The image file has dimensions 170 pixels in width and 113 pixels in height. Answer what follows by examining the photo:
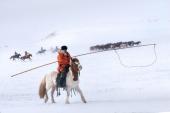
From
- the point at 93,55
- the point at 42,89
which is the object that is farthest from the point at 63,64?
the point at 93,55

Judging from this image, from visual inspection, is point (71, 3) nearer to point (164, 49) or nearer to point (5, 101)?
point (164, 49)

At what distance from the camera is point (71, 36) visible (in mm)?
40219

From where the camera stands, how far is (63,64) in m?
15.1

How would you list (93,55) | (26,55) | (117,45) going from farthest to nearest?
(117,45) < (26,55) < (93,55)

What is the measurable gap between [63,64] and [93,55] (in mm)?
14787

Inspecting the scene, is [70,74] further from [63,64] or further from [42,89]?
[42,89]

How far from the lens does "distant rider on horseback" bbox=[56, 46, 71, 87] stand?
15.1m

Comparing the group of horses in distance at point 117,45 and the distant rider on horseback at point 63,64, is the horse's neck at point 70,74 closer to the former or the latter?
the distant rider on horseback at point 63,64

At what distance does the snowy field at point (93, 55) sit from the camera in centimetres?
1570

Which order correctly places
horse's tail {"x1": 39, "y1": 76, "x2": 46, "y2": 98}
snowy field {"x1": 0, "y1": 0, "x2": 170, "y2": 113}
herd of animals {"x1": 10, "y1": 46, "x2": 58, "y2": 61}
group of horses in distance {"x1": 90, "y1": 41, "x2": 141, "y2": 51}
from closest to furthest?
snowy field {"x1": 0, "y1": 0, "x2": 170, "y2": 113} < horse's tail {"x1": 39, "y1": 76, "x2": 46, "y2": 98} < herd of animals {"x1": 10, "y1": 46, "x2": 58, "y2": 61} < group of horses in distance {"x1": 90, "y1": 41, "x2": 141, "y2": 51}

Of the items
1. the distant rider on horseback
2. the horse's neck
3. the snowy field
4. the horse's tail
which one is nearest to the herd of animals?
the snowy field

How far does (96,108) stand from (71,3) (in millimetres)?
42522

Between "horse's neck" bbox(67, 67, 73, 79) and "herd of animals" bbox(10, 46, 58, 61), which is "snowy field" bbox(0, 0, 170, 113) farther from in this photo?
"horse's neck" bbox(67, 67, 73, 79)

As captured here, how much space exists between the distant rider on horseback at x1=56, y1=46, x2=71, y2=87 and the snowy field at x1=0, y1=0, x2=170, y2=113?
0.60 metres
